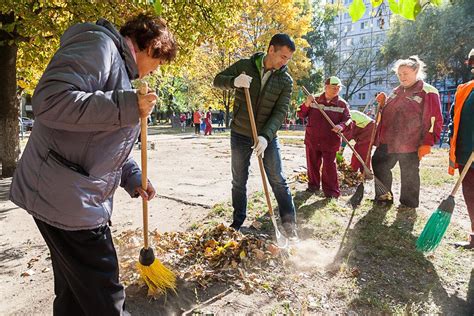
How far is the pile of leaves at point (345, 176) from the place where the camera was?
6.51 metres

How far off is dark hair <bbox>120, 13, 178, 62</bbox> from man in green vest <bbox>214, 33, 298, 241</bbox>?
1542mm

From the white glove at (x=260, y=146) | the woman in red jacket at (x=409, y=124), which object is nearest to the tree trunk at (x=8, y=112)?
the white glove at (x=260, y=146)

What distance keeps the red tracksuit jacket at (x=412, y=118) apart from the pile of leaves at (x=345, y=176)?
5.74 feet

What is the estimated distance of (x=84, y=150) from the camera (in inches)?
63.1

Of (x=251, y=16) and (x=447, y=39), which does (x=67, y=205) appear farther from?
(x=447, y=39)

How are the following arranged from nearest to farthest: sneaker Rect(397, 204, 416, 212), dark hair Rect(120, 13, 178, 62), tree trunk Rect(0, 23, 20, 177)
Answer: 1. dark hair Rect(120, 13, 178, 62)
2. sneaker Rect(397, 204, 416, 212)
3. tree trunk Rect(0, 23, 20, 177)

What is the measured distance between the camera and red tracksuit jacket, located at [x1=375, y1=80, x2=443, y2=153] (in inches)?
177

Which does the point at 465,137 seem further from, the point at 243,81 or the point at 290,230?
the point at 243,81

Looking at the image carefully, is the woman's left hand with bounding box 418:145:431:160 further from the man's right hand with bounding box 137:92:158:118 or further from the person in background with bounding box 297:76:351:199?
the man's right hand with bounding box 137:92:158:118

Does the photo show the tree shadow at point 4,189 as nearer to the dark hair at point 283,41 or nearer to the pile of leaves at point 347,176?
the dark hair at point 283,41

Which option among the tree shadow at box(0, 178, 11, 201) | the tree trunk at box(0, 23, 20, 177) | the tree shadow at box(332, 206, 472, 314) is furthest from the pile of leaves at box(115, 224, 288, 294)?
the tree trunk at box(0, 23, 20, 177)

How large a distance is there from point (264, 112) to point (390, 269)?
193cm

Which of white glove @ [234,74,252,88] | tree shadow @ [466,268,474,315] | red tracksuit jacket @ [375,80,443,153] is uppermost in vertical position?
white glove @ [234,74,252,88]

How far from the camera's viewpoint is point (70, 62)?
1.50 metres
